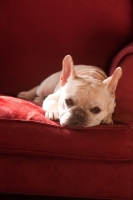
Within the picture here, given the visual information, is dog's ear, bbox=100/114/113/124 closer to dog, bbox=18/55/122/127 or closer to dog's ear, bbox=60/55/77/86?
dog, bbox=18/55/122/127

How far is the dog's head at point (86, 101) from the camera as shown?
4.89ft

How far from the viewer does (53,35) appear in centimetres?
221

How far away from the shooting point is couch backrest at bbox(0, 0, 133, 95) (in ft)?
7.09

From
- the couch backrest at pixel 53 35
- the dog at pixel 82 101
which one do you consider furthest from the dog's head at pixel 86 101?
the couch backrest at pixel 53 35

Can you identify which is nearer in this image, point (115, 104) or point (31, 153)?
point (31, 153)

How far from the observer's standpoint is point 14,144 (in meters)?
1.42

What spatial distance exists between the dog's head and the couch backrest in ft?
1.93

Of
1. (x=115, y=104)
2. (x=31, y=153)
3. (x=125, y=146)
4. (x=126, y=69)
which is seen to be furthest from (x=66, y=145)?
(x=126, y=69)

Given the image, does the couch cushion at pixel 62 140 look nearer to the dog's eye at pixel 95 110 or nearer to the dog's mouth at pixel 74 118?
the dog's mouth at pixel 74 118

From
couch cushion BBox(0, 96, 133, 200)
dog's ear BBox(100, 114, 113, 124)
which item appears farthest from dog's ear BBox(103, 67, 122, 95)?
couch cushion BBox(0, 96, 133, 200)

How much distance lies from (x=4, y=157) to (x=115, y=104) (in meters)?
0.65

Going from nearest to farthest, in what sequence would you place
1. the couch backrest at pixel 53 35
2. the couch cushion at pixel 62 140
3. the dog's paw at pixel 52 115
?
the couch cushion at pixel 62 140, the dog's paw at pixel 52 115, the couch backrest at pixel 53 35

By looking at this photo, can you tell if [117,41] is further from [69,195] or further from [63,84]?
[69,195]

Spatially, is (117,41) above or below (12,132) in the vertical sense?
above
